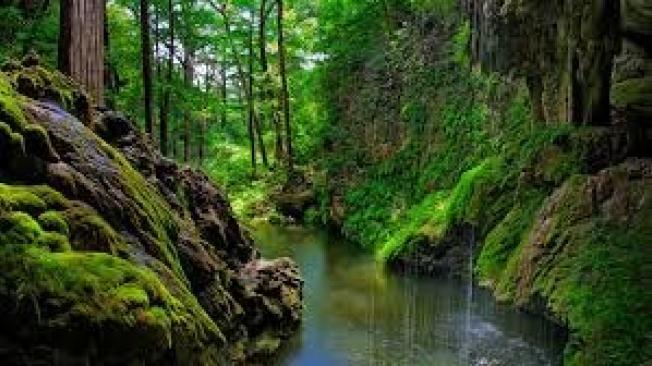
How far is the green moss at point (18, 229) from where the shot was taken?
6734 mm

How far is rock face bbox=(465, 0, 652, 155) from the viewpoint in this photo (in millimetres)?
13073

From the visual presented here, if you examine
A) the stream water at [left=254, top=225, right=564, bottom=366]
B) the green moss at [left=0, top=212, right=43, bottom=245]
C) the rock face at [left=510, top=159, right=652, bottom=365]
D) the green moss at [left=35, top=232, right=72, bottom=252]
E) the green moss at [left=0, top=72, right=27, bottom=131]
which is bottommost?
the stream water at [left=254, top=225, right=564, bottom=366]

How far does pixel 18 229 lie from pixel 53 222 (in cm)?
52

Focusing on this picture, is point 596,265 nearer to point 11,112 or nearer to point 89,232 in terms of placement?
point 89,232

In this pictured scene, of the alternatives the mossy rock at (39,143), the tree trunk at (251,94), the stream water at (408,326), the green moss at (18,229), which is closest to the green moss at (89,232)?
the green moss at (18,229)

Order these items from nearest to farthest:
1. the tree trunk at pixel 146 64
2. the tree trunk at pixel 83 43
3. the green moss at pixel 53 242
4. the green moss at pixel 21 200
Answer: the green moss at pixel 53 242 → the green moss at pixel 21 200 → the tree trunk at pixel 83 43 → the tree trunk at pixel 146 64

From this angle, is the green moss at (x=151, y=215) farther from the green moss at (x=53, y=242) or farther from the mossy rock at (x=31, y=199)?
the green moss at (x=53, y=242)

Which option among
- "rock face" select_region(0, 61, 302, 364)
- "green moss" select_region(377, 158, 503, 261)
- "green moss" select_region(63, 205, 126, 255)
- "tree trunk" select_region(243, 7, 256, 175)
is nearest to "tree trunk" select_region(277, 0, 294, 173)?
"tree trunk" select_region(243, 7, 256, 175)

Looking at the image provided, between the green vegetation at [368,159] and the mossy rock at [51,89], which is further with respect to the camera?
the mossy rock at [51,89]

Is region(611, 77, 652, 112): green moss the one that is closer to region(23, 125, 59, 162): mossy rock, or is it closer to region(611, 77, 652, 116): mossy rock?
region(611, 77, 652, 116): mossy rock

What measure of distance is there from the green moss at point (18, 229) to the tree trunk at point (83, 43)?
21.5ft

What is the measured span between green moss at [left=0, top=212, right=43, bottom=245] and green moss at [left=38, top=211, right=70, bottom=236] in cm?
19

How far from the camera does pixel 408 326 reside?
47.3ft

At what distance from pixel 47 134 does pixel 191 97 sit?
58.5 ft
